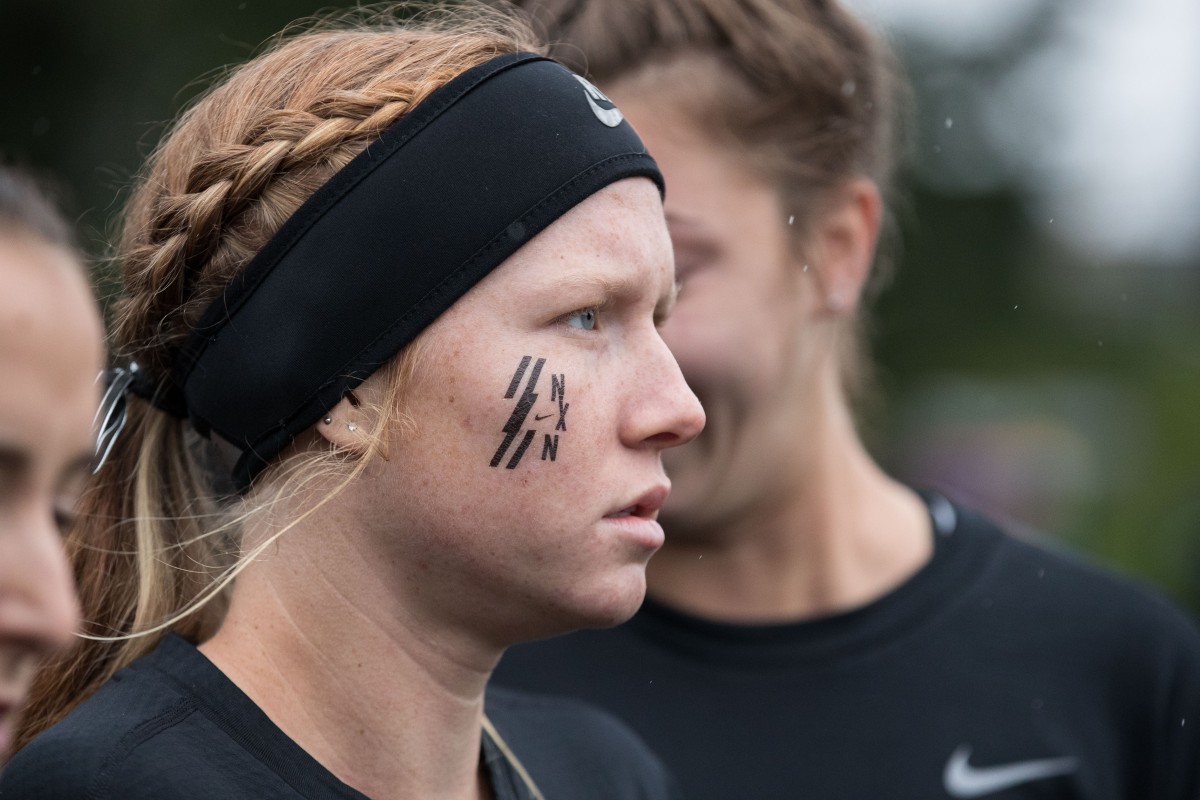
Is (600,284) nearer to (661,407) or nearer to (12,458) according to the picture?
(661,407)

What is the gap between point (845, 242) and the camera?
394 cm

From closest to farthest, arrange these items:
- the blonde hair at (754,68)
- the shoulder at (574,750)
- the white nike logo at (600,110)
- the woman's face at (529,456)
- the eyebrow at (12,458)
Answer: the eyebrow at (12,458) < the woman's face at (529,456) < the white nike logo at (600,110) < the shoulder at (574,750) < the blonde hair at (754,68)

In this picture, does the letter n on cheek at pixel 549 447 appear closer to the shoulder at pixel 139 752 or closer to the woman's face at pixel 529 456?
the woman's face at pixel 529 456

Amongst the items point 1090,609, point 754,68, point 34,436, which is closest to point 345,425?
point 34,436

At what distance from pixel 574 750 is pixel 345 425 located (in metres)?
0.98

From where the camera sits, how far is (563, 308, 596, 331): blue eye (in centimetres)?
241

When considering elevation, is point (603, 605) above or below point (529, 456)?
below

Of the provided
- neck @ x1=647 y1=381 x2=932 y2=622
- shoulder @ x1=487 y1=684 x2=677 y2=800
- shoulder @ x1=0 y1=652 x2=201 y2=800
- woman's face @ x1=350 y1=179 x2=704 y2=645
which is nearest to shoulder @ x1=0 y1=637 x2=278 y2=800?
shoulder @ x1=0 y1=652 x2=201 y2=800

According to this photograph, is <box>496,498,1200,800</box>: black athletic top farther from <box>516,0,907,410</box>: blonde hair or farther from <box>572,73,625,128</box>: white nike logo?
<box>572,73,625,128</box>: white nike logo

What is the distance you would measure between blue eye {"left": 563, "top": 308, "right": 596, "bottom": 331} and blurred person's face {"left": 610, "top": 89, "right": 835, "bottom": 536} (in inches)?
42.4

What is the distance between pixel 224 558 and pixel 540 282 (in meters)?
0.82

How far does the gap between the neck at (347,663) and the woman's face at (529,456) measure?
2.8 inches

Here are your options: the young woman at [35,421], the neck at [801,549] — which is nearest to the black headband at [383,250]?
the young woman at [35,421]

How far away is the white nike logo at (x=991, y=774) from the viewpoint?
3.44 metres
